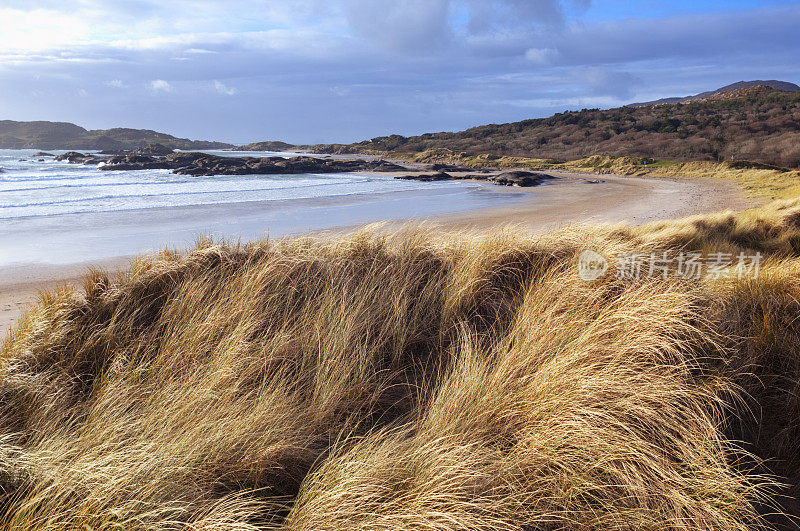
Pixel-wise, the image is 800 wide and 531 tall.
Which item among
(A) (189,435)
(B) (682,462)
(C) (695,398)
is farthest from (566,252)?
(A) (189,435)

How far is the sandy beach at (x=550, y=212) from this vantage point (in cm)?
809

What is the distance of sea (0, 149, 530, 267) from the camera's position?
11.8m

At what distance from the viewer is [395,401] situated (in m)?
3.53

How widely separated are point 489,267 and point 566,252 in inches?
44.8

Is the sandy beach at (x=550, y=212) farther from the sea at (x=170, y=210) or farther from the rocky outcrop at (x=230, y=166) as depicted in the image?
the rocky outcrop at (x=230, y=166)

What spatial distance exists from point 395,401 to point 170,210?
1744 centimetres

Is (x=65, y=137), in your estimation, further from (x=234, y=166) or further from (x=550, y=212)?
(x=550, y=212)

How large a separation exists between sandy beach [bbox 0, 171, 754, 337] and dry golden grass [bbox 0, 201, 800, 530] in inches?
94.4

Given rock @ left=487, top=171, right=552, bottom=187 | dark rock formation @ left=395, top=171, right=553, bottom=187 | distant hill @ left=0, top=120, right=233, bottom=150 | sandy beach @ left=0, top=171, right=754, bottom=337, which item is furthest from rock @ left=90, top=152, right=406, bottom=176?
distant hill @ left=0, top=120, right=233, bottom=150

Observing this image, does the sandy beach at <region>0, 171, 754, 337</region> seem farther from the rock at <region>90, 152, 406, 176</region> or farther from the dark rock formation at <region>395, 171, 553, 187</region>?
the rock at <region>90, 152, 406, 176</region>

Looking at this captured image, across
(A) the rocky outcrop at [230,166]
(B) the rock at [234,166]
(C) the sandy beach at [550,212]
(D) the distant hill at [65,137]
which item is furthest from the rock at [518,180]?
(D) the distant hill at [65,137]

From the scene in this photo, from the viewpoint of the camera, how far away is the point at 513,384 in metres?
3.07

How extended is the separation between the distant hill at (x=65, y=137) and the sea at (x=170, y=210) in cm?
7587

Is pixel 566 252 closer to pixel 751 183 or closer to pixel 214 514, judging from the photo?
pixel 214 514
